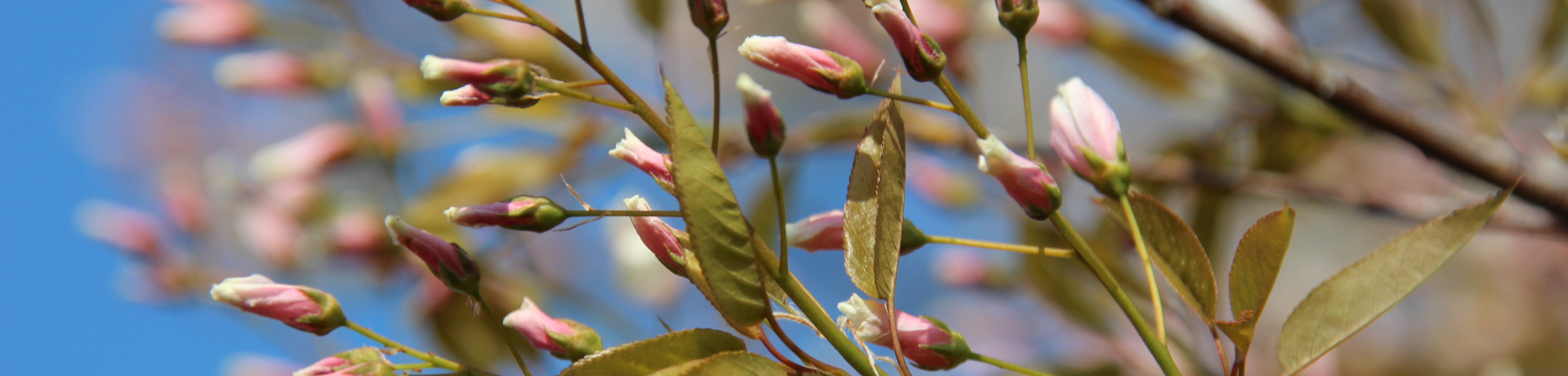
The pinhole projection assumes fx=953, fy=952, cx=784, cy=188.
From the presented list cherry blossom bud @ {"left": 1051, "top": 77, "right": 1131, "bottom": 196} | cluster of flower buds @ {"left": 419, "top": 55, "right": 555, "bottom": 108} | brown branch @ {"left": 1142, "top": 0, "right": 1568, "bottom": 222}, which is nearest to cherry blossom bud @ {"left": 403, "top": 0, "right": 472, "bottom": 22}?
cluster of flower buds @ {"left": 419, "top": 55, "right": 555, "bottom": 108}

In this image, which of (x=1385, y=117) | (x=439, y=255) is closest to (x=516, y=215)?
(x=439, y=255)

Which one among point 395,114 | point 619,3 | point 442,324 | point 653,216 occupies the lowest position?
point 442,324

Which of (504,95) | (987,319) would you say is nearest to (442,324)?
(504,95)

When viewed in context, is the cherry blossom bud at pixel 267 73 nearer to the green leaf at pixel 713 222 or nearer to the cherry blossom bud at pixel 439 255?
the cherry blossom bud at pixel 439 255

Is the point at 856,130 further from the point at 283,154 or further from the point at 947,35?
the point at 283,154

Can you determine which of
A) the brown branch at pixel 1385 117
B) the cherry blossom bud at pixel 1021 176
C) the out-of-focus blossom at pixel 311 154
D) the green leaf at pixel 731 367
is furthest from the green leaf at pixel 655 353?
the out-of-focus blossom at pixel 311 154
